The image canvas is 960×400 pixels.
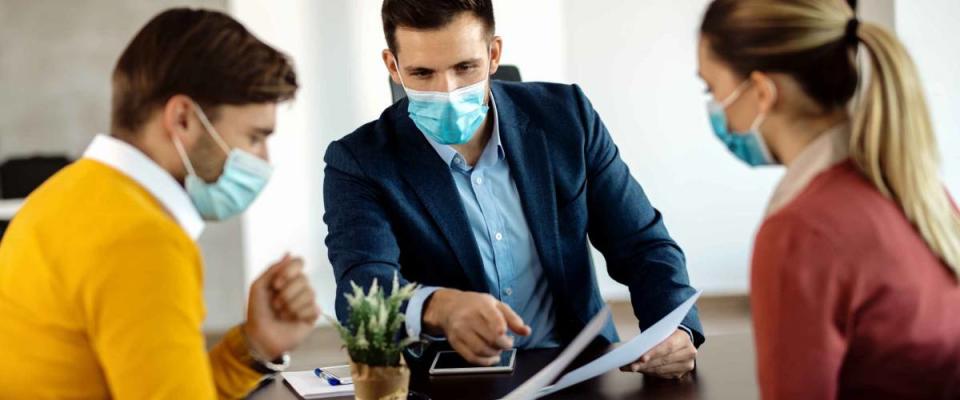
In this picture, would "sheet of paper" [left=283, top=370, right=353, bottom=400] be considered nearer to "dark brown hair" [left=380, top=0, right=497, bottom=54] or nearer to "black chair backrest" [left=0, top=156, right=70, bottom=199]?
"dark brown hair" [left=380, top=0, right=497, bottom=54]

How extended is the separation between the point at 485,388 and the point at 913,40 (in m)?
3.72

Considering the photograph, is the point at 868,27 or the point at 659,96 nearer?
the point at 868,27

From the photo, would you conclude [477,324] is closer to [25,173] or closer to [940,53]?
[25,173]

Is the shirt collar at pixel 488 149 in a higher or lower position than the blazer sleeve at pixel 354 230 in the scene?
higher

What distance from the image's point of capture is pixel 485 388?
195cm

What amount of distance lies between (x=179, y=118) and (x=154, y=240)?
211 millimetres

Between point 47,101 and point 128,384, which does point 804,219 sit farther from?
point 47,101

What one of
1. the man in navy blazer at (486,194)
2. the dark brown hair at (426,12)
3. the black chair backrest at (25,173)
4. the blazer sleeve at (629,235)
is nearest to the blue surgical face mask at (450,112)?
the man in navy blazer at (486,194)

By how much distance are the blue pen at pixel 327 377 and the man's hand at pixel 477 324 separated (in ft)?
0.68

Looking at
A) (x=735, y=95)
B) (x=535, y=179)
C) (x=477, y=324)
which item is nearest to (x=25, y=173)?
(x=535, y=179)

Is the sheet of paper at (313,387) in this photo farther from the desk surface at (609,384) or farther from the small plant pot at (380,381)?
the small plant pot at (380,381)

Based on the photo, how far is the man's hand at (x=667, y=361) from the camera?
2.01m

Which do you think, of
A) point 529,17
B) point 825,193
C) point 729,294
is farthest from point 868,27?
point 729,294

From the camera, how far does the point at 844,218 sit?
140 cm
